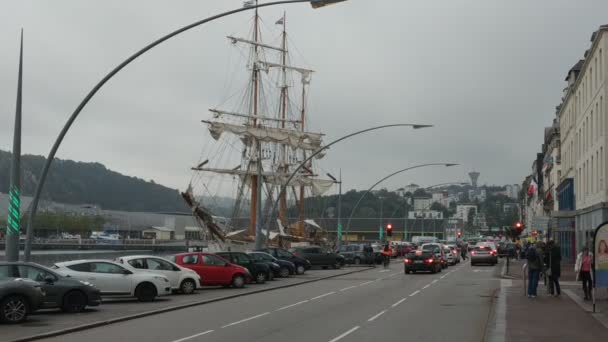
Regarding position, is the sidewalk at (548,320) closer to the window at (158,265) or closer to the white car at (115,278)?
the white car at (115,278)

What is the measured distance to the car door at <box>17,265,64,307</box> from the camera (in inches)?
714

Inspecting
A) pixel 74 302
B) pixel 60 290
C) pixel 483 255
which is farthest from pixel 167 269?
pixel 483 255

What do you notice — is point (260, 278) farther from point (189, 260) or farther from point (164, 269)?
point (164, 269)

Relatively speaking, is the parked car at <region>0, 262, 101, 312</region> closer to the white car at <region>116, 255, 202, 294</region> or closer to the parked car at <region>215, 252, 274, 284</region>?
the white car at <region>116, 255, 202, 294</region>

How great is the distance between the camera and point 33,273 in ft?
59.8

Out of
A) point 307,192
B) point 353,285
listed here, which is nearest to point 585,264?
point 353,285

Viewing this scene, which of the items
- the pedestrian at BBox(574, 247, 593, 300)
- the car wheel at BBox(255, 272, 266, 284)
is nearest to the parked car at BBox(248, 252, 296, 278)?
the car wheel at BBox(255, 272, 266, 284)

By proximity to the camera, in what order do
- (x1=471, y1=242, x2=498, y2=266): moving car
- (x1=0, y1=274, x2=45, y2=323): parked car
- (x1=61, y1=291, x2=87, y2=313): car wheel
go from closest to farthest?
(x1=0, y1=274, x2=45, y2=323): parked car → (x1=61, y1=291, x2=87, y2=313): car wheel → (x1=471, y1=242, x2=498, y2=266): moving car

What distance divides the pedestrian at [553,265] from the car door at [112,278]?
12.8 m

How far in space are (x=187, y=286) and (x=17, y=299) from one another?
9.73m

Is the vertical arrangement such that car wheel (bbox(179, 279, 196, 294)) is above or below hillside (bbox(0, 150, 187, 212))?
below

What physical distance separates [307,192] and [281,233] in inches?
531

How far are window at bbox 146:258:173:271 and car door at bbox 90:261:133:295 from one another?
2.11 meters

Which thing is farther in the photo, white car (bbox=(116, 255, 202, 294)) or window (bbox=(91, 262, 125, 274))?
white car (bbox=(116, 255, 202, 294))
